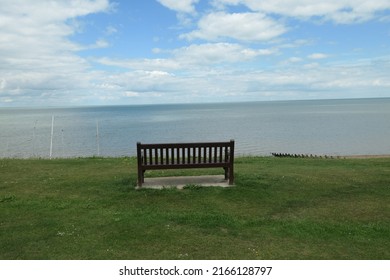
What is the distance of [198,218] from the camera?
23.4 ft

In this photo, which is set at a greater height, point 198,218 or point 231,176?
point 231,176

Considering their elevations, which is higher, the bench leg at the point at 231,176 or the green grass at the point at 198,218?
the bench leg at the point at 231,176

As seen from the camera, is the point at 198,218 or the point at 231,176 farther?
the point at 231,176

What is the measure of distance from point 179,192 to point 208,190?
754 millimetres

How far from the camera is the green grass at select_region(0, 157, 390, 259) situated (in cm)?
557

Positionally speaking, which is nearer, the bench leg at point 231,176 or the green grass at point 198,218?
the green grass at point 198,218

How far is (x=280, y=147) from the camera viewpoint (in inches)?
1847

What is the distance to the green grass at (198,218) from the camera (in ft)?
18.3

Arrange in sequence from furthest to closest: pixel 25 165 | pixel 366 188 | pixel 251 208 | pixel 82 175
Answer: pixel 25 165 < pixel 82 175 < pixel 366 188 < pixel 251 208

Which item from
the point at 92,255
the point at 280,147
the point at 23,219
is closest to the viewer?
the point at 92,255

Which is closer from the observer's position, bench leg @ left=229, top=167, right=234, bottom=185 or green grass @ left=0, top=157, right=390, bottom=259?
green grass @ left=0, top=157, right=390, bottom=259

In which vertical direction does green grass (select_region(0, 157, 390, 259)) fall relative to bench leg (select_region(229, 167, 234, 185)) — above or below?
below
